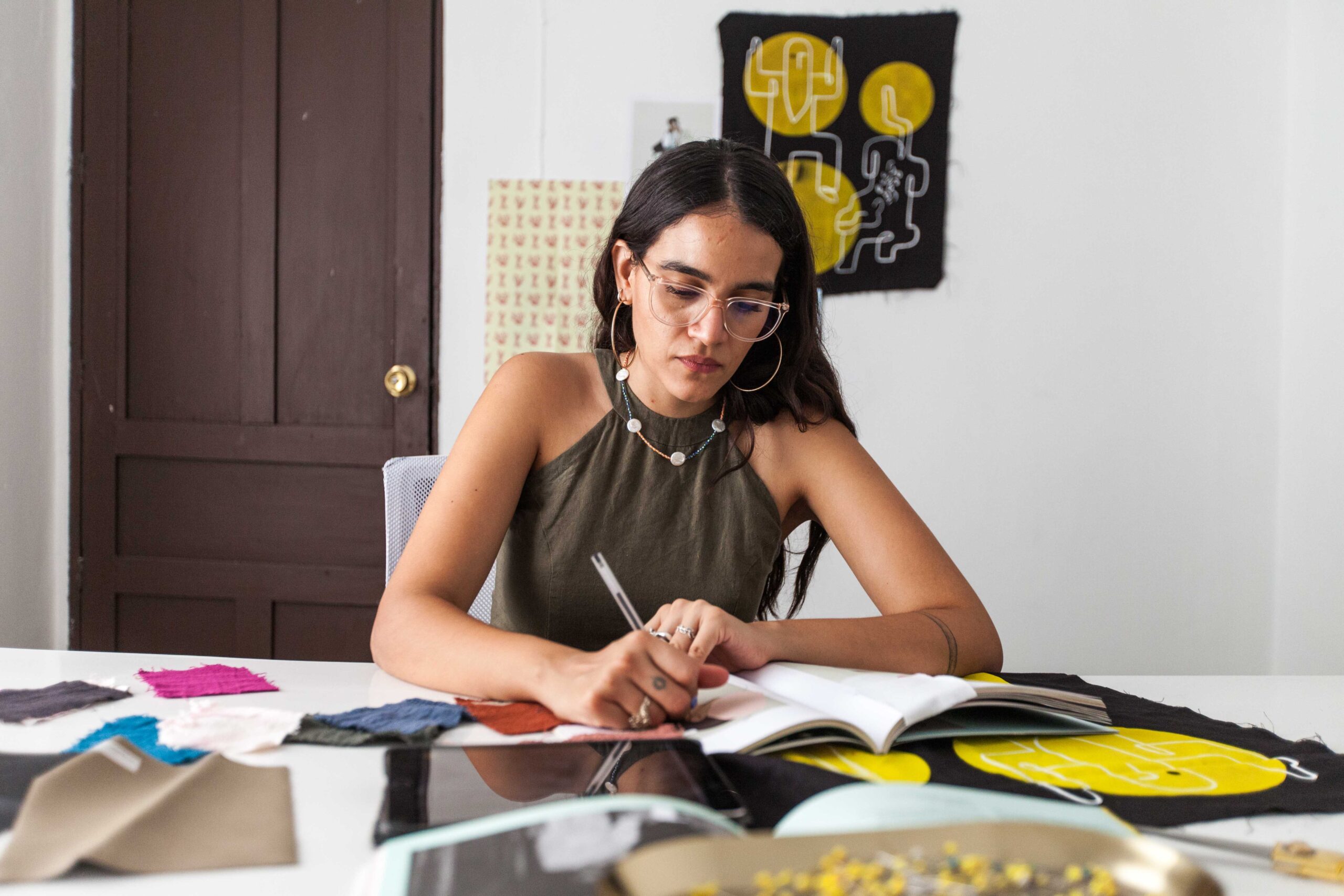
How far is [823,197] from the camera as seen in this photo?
248 cm

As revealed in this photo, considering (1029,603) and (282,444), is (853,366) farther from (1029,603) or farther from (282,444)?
(282,444)

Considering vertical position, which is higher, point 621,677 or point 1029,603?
point 621,677

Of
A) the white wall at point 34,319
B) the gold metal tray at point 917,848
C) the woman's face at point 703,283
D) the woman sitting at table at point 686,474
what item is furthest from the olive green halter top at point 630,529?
the white wall at point 34,319

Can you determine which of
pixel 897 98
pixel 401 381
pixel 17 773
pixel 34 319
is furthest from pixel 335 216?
pixel 17 773

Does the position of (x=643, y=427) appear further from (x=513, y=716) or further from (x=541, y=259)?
(x=541, y=259)

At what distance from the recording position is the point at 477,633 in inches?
38.9

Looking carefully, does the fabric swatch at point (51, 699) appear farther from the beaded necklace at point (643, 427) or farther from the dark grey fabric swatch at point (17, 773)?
the beaded necklace at point (643, 427)

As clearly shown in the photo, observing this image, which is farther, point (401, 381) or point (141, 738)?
point (401, 381)

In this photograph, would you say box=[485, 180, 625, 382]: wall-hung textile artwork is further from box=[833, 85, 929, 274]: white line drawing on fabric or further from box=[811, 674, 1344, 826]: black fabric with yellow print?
box=[811, 674, 1344, 826]: black fabric with yellow print

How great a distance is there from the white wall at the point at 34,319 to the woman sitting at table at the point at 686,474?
5.92 ft

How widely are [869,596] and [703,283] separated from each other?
1.51ft

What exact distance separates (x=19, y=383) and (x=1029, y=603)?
2.64m

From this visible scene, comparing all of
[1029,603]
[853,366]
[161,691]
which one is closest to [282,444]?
[853,366]

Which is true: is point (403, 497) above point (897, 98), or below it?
below
